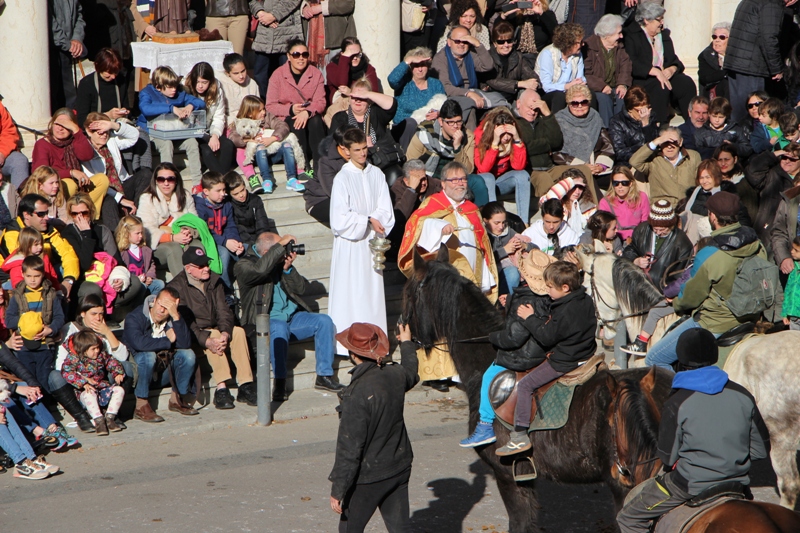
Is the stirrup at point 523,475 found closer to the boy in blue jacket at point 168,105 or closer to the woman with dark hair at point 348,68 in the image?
the boy in blue jacket at point 168,105

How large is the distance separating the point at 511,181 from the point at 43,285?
5977 mm

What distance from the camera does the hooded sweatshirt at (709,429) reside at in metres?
5.87

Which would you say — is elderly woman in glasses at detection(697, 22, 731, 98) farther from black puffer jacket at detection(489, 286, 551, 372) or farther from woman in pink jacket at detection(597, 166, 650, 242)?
black puffer jacket at detection(489, 286, 551, 372)

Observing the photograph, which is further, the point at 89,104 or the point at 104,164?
the point at 89,104

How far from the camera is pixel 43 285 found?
989 cm

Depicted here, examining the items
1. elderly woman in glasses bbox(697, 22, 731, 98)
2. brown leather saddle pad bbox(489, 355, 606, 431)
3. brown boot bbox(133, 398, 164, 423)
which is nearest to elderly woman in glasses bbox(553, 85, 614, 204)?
elderly woman in glasses bbox(697, 22, 731, 98)

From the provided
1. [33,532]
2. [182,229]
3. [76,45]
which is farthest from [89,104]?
[33,532]

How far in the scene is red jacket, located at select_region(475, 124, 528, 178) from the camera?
1300cm

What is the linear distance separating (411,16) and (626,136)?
152 inches

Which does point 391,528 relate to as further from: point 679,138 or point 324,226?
point 679,138

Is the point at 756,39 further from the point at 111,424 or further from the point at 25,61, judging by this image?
the point at 111,424

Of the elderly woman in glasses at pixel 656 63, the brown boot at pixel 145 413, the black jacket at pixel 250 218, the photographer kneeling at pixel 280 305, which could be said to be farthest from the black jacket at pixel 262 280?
the elderly woman in glasses at pixel 656 63

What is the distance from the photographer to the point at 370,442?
21.2 feet

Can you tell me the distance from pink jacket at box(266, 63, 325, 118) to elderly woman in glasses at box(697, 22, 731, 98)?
634 cm
